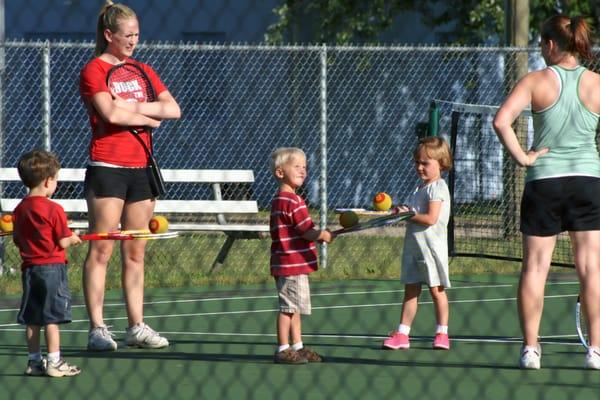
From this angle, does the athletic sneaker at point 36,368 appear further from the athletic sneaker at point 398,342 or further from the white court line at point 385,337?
the athletic sneaker at point 398,342

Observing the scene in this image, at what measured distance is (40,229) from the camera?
6.30 meters

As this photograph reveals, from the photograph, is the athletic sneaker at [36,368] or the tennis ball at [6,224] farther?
the tennis ball at [6,224]

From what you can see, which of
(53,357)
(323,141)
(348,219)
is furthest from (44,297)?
(323,141)

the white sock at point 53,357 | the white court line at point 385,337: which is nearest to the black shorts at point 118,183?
the white sock at point 53,357

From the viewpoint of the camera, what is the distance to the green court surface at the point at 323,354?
6.06m

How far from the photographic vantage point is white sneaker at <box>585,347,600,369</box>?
6.38 meters

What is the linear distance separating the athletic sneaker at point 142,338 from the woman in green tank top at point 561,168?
1880 millimetres

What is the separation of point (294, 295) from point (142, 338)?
905 millimetres

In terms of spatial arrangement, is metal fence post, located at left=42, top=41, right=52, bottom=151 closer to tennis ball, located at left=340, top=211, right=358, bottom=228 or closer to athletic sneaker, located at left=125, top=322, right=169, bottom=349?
athletic sneaker, located at left=125, top=322, right=169, bottom=349

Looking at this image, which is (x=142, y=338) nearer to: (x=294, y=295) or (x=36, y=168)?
(x=294, y=295)

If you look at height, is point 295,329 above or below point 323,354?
above

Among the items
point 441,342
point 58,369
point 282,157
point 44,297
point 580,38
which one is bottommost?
point 441,342

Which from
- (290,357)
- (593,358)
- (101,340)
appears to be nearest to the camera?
(593,358)

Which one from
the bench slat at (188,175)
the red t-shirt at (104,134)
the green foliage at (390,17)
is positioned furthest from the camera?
the green foliage at (390,17)
